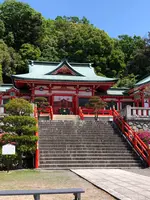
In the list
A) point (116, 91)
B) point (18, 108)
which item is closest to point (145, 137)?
point (18, 108)

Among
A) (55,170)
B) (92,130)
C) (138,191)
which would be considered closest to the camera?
(138,191)

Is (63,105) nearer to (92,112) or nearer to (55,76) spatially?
(55,76)

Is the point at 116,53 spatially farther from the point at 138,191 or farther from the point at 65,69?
the point at 138,191

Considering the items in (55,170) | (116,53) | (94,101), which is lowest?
(55,170)

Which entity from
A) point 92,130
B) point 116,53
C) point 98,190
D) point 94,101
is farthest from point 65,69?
point 116,53

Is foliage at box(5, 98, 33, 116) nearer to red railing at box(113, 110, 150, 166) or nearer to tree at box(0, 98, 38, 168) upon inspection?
tree at box(0, 98, 38, 168)

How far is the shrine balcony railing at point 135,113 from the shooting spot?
17.9 meters

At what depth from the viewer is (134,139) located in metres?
15.6

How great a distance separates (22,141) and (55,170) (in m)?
2.09

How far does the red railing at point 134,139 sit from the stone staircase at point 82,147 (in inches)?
13.1

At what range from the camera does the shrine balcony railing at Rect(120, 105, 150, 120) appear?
1789 cm

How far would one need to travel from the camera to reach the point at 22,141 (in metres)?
13.4

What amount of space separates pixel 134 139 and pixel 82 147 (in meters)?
2.91

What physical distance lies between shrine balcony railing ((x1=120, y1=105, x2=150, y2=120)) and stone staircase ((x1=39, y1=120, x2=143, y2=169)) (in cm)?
132
